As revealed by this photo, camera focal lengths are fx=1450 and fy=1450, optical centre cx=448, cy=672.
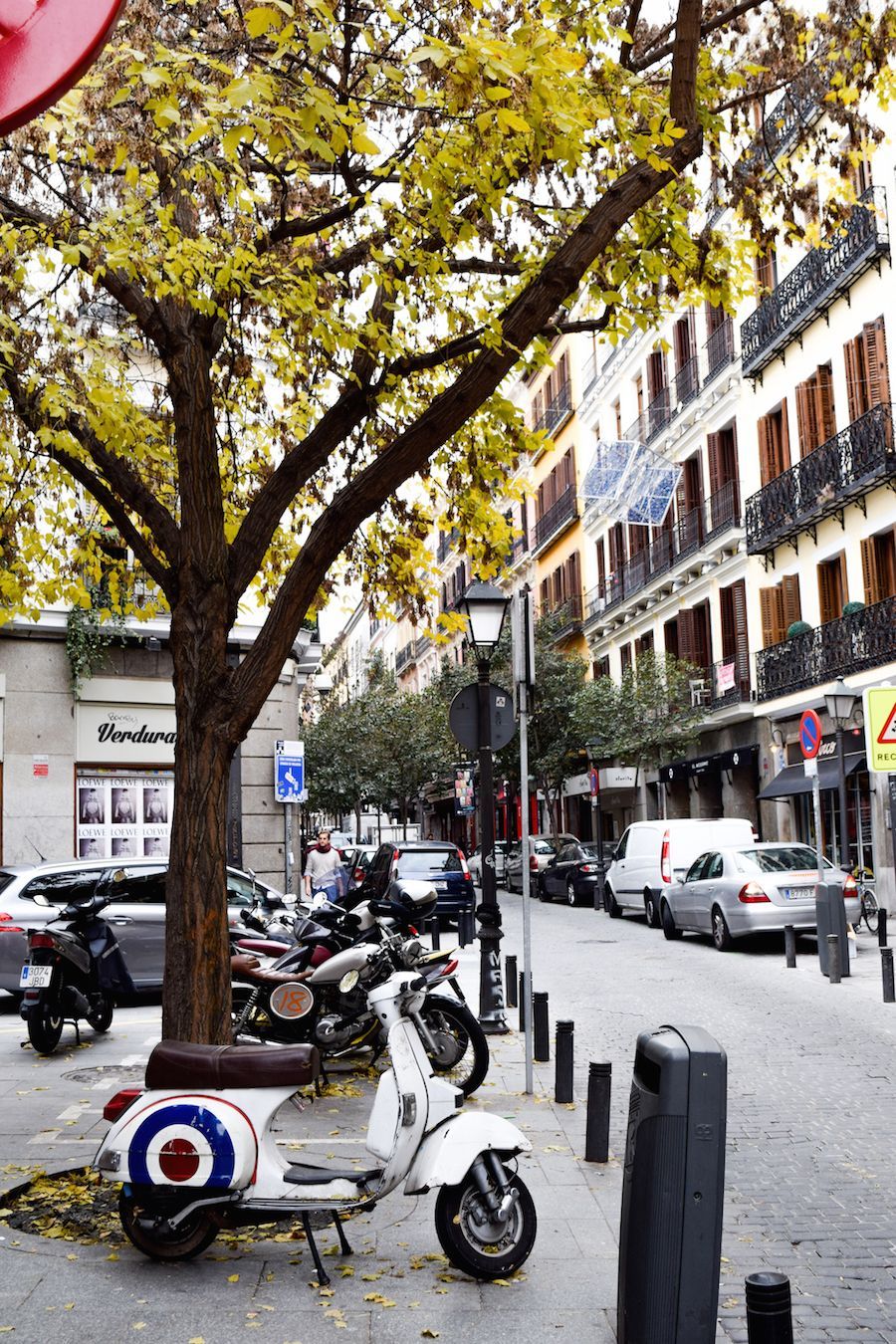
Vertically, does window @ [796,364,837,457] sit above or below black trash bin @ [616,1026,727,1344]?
above

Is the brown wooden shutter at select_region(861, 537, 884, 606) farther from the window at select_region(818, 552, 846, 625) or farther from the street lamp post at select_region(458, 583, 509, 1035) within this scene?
the street lamp post at select_region(458, 583, 509, 1035)

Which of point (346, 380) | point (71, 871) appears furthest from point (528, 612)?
point (71, 871)

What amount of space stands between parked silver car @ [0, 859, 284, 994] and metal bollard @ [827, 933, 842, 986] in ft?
20.0

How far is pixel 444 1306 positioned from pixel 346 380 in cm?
601

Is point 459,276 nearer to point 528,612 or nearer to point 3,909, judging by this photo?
point 528,612

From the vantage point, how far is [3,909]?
1355cm

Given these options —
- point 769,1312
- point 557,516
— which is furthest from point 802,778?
point 557,516

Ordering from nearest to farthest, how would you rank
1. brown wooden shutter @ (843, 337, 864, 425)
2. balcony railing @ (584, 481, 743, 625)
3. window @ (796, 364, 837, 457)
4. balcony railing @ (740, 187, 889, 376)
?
balcony railing @ (740, 187, 889, 376) < brown wooden shutter @ (843, 337, 864, 425) < window @ (796, 364, 837, 457) < balcony railing @ (584, 481, 743, 625)

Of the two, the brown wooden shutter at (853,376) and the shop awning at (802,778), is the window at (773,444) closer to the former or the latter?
the brown wooden shutter at (853,376)

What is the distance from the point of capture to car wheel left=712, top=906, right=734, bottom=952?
1952 centimetres

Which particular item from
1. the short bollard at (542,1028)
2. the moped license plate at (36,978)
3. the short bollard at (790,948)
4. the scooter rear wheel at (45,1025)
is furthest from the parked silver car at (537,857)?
the short bollard at (542,1028)

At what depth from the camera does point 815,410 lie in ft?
99.7

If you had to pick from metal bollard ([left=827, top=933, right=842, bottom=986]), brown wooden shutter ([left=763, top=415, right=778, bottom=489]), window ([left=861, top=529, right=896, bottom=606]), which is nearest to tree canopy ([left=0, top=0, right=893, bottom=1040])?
metal bollard ([left=827, top=933, right=842, bottom=986])

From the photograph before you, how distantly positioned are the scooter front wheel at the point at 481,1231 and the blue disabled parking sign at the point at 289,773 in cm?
1801
